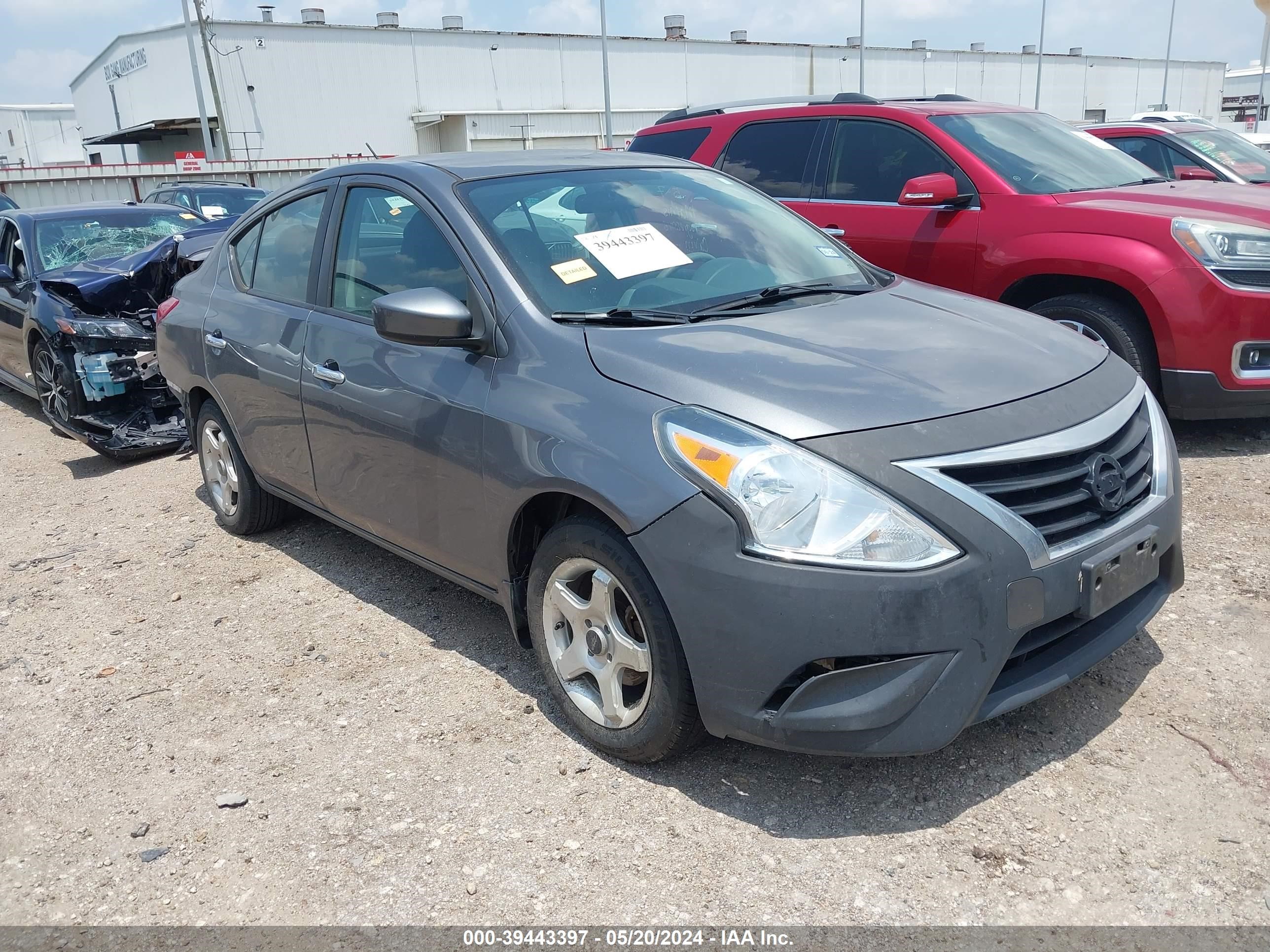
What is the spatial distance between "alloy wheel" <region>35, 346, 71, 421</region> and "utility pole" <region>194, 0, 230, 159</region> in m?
33.5

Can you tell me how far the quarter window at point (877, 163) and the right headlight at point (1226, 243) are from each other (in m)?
1.23

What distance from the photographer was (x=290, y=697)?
360 cm

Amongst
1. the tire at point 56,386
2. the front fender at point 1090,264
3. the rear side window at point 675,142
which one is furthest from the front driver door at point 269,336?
the front fender at point 1090,264

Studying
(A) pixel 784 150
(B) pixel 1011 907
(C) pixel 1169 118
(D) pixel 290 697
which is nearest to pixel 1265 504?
(B) pixel 1011 907

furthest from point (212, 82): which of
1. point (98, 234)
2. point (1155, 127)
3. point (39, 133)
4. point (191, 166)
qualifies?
point (39, 133)

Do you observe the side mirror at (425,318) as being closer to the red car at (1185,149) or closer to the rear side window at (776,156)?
the rear side window at (776,156)

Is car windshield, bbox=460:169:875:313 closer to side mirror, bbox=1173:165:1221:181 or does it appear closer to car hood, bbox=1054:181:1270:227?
car hood, bbox=1054:181:1270:227

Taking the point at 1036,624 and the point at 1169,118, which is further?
the point at 1169,118

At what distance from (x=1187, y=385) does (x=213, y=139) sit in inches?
1828

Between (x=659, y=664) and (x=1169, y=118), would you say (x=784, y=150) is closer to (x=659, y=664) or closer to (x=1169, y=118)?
(x=659, y=664)

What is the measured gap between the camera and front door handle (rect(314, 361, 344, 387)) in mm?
3848

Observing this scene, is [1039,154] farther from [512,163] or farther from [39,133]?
[39,133]

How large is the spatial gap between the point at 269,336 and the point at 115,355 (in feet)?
10.2

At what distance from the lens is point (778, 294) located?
350cm
